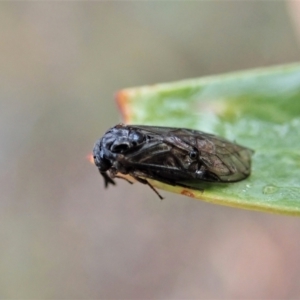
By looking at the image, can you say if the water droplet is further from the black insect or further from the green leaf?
the black insect

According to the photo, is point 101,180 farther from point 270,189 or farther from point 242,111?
point 270,189

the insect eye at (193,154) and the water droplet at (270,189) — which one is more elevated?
the insect eye at (193,154)

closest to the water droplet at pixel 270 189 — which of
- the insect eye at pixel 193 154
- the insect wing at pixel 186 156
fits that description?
the insect wing at pixel 186 156

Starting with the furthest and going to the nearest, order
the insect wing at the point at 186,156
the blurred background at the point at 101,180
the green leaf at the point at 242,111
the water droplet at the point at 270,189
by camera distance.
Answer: the blurred background at the point at 101,180 → the insect wing at the point at 186,156 → the green leaf at the point at 242,111 → the water droplet at the point at 270,189

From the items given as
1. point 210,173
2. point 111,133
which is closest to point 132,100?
point 111,133

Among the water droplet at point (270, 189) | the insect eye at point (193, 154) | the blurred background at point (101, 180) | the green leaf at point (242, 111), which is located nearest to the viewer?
the water droplet at point (270, 189)

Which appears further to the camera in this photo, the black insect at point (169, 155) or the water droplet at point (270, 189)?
the black insect at point (169, 155)

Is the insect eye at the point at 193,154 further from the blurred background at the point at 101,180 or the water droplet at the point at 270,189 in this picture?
the blurred background at the point at 101,180
